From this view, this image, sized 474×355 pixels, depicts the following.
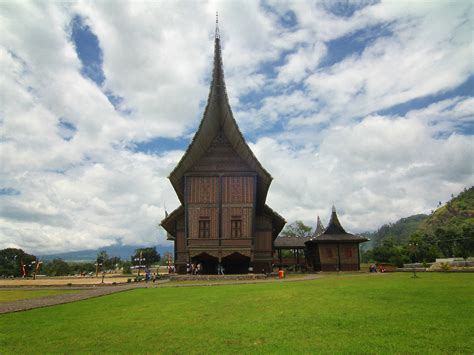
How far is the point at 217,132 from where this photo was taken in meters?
28.4

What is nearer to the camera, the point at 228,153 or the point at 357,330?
the point at 357,330

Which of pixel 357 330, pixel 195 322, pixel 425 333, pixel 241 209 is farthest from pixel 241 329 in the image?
pixel 241 209

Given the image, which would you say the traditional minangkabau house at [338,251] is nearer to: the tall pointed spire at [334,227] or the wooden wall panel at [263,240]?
the tall pointed spire at [334,227]

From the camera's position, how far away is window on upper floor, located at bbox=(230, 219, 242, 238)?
26578mm

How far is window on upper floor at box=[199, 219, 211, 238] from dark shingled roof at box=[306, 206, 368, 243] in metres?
11.5

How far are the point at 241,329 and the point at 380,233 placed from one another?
477ft

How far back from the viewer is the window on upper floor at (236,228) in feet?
87.2

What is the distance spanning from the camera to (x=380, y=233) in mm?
139125

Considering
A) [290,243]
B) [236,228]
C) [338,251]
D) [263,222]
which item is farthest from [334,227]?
[236,228]

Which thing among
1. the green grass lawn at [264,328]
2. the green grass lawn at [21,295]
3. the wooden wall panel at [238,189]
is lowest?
the green grass lawn at [21,295]

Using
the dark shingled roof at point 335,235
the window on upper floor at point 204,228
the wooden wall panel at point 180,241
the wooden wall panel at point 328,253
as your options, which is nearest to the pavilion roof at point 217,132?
the window on upper floor at point 204,228

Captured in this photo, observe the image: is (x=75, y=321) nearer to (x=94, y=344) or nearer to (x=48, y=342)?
(x=48, y=342)

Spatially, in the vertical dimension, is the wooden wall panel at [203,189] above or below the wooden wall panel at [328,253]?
above

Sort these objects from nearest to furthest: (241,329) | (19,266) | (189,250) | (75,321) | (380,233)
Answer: (241,329)
(75,321)
(189,250)
(19,266)
(380,233)
